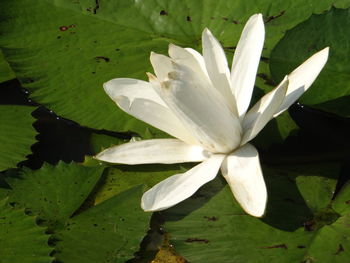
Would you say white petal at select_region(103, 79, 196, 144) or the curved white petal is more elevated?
the curved white petal

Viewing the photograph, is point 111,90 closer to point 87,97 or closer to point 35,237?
point 87,97

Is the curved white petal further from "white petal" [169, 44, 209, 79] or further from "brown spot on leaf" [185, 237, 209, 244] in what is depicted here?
"brown spot on leaf" [185, 237, 209, 244]

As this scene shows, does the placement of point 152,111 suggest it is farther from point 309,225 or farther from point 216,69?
point 309,225

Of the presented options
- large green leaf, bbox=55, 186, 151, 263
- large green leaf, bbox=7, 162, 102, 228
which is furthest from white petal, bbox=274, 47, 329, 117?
large green leaf, bbox=7, 162, 102, 228

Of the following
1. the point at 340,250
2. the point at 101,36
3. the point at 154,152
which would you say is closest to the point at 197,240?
the point at 154,152

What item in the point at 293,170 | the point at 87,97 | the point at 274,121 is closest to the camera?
the point at 293,170

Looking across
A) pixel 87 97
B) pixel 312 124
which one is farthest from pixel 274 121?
pixel 87 97
